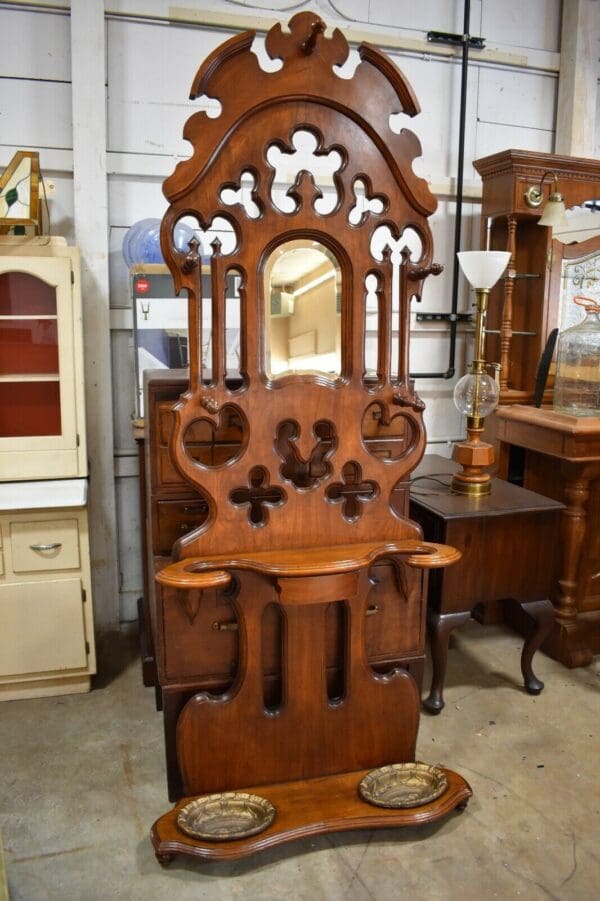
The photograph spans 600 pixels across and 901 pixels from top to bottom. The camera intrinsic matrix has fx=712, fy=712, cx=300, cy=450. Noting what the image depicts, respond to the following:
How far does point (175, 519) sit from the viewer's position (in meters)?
1.98

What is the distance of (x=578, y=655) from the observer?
104 inches

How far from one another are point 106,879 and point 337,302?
4.82 feet

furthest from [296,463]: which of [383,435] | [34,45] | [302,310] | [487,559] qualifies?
[34,45]

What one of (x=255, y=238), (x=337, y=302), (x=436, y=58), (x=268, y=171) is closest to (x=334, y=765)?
(x=337, y=302)

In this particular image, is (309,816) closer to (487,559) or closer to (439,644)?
Result: (439,644)

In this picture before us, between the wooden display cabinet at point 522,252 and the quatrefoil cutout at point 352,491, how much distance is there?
122 cm

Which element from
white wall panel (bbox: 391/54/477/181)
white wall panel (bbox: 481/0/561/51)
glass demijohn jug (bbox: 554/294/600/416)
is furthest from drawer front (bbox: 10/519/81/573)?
white wall panel (bbox: 481/0/561/51)

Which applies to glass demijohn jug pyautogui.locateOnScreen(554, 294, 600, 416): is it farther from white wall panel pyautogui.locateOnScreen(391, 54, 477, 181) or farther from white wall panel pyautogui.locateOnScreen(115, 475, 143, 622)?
white wall panel pyautogui.locateOnScreen(115, 475, 143, 622)

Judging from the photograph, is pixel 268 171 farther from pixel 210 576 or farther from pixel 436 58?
pixel 436 58

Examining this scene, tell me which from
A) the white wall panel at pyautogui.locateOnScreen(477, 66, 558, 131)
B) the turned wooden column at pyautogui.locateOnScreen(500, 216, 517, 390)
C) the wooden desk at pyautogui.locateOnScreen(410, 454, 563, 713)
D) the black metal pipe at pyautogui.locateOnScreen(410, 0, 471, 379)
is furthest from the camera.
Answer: the white wall panel at pyautogui.locateOnScreen(477, 66, 558, 131)

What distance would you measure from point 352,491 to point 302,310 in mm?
491

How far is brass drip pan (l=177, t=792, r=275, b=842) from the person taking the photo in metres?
1.65

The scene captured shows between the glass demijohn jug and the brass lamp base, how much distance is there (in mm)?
453

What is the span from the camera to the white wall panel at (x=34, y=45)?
2486mm
